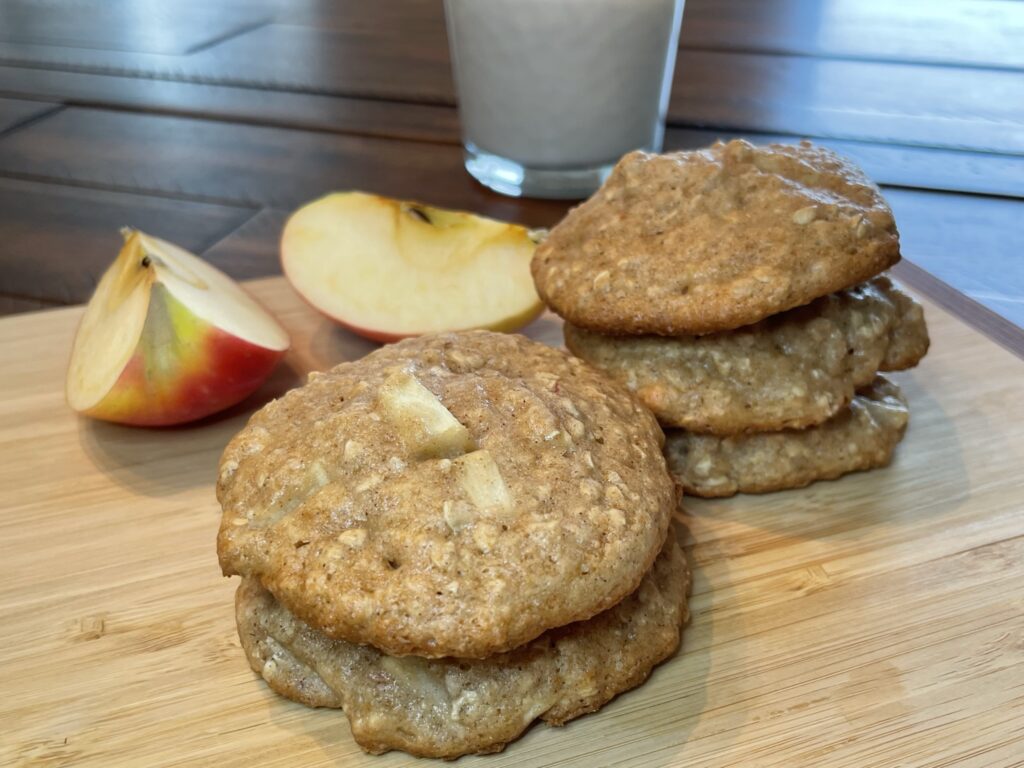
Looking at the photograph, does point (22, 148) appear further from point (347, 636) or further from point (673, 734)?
point (673, 734)

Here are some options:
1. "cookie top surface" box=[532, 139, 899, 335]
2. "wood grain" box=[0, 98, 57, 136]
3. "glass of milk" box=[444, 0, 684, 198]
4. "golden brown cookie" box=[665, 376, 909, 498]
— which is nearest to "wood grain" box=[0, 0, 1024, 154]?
"wood grain" box=[0, 98, 57, 136]

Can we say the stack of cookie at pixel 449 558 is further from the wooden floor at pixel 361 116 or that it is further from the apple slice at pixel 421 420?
the wooden floor at pixel 361 116

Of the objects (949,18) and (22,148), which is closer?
(22,148)

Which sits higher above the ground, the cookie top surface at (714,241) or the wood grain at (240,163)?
the cookie top surface at (714,241)

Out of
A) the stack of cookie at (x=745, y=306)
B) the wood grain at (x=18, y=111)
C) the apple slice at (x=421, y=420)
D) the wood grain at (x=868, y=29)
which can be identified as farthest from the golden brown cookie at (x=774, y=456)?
the wood grain at (x=18, y=111)

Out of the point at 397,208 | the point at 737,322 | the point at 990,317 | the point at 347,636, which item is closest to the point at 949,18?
the point at 990,317

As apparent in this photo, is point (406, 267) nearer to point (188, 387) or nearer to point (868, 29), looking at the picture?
point (188, 387)
